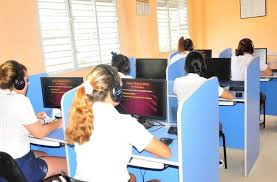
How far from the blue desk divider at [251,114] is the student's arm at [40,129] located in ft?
5.33

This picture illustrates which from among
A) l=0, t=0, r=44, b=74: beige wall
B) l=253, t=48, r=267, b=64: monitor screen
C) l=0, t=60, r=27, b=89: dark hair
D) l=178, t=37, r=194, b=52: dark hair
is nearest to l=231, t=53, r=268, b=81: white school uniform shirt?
l=253, t=48, r=267, b=64: monitor screen

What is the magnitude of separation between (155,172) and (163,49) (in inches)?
151

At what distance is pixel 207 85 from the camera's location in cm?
187

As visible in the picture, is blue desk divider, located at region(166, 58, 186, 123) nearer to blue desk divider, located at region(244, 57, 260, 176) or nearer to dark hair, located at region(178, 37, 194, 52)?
blue desk divider, located at region(244, 57, 260, 176)

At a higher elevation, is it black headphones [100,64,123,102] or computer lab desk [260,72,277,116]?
black headphones [100,64,123,102]

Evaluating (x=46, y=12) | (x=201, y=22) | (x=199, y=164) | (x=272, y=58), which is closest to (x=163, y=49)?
(x=201, y=22)

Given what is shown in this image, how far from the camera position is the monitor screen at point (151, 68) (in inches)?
147

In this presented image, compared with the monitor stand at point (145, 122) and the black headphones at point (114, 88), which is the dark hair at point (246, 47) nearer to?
the monitor stand at point (145, 122)

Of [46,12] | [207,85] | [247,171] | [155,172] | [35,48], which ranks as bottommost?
[247,171]

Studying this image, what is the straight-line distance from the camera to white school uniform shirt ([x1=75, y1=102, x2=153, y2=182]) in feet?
4.67

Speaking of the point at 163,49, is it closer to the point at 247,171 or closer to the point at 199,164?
the point at 247,171

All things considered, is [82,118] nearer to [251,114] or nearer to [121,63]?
[121,63]

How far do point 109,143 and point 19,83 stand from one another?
→ 0.97 meters

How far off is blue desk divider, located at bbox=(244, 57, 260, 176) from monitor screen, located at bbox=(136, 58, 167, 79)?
1141 mm
